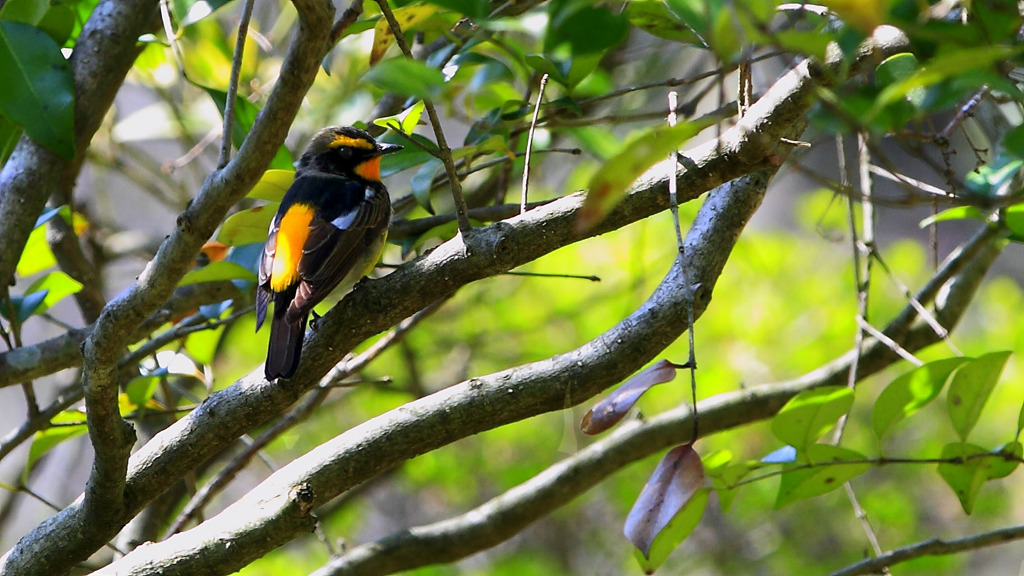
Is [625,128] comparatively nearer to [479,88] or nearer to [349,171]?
[349,171]

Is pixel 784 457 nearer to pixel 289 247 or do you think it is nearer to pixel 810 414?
pixel 810 414

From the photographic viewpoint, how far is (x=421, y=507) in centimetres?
725

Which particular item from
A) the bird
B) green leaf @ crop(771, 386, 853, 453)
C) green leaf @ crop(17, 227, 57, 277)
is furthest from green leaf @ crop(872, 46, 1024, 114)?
green leaf @ crop(17, 227, 57, 277)

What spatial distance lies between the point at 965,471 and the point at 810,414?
0.42 metres

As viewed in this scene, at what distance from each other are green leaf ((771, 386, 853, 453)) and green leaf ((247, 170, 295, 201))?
137cm

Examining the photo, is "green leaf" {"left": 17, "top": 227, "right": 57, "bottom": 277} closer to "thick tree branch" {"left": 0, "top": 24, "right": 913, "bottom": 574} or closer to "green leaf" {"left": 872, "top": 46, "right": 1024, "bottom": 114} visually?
"thick tree branch" {"left": 0, "top": 24, "right": 913, "bottom": 574}

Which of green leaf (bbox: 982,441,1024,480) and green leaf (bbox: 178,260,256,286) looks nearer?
green leaf (bbox: 982,441,1024,480)

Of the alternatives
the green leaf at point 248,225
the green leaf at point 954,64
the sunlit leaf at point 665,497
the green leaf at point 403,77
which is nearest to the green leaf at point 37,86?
the green leaf at point 248,225

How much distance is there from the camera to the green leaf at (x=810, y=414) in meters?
1.89

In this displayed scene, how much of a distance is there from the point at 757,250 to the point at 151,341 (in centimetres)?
367

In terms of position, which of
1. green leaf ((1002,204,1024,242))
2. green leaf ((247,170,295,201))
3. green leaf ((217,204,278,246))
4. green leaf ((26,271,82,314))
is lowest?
green leaf ((1002,204,1024,242))

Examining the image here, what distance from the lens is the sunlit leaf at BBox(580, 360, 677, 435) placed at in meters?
1.58

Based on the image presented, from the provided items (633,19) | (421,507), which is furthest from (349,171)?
(421,507)

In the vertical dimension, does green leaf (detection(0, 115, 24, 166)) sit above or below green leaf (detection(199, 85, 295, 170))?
above
